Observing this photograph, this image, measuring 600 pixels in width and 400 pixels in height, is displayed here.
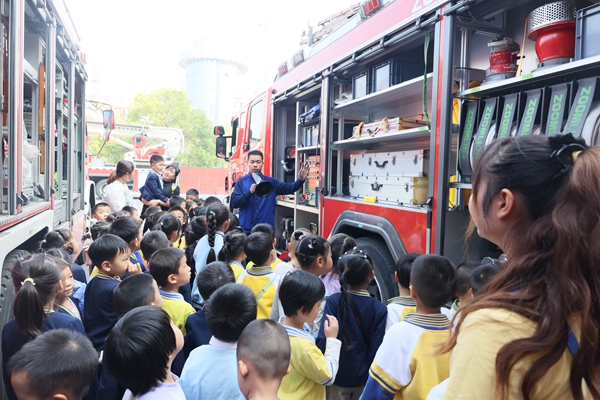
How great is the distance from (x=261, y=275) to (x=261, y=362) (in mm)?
1304

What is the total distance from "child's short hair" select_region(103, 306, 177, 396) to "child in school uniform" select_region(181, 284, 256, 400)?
26 cm

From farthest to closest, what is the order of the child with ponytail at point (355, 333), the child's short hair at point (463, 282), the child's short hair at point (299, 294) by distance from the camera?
the child's short hair at point (463, 282) < the child with ponytail at point (355, 333) < the child's short hair at point (299, 294)

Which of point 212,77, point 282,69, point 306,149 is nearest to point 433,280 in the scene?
point 306,149

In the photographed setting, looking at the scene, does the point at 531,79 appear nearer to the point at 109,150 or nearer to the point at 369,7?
the point at 369,7

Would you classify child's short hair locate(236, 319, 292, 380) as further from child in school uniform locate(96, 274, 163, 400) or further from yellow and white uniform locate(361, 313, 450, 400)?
child in school uniform locate(96, 274, 163, 400)

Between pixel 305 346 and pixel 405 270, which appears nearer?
pixel 305 346

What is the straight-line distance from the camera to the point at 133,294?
206 centimetres

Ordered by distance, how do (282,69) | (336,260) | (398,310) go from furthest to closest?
1. (282,69)
2. (336,260)
3. (398,310)

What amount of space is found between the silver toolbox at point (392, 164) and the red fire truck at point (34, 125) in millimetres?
2677

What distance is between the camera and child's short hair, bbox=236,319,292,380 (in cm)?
149

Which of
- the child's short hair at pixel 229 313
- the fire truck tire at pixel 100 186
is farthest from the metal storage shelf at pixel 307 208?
the fire truck tire at pixel 100 186

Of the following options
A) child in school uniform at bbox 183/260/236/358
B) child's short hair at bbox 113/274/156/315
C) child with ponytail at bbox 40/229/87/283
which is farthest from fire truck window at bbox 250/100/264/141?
child's short hair at bbox 113/274/156/315

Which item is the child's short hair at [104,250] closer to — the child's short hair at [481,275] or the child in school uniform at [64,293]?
the child in school uniform at [64,293]

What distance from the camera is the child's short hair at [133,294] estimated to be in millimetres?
2059
